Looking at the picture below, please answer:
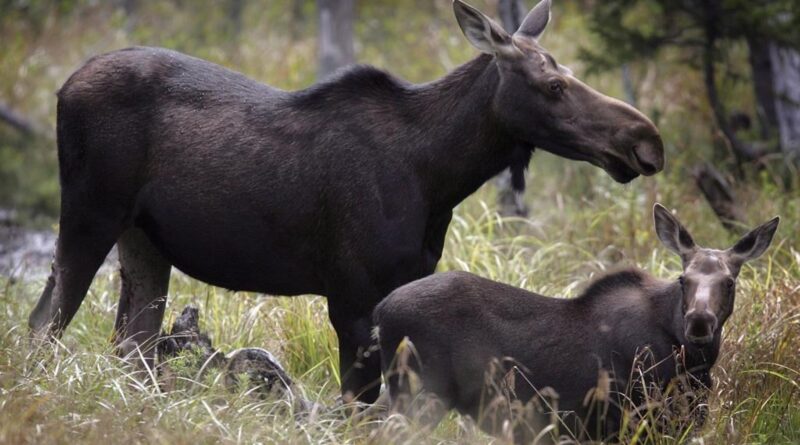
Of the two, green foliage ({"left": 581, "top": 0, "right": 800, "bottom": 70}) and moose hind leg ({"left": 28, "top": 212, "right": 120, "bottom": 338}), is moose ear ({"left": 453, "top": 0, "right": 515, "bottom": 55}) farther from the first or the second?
green foliage ({"left": 581, "top": 0, "right": 800, "bottom": 70})

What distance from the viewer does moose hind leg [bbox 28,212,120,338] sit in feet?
20.4

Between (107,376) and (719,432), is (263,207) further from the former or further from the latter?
(719,432)

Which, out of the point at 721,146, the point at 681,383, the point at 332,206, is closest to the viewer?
the point at 681,383

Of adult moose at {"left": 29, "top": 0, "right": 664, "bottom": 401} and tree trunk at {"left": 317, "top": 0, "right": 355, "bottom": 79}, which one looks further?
tree trunk at {"left": 317, "top": 0, "right": 355, "bottom": 79}

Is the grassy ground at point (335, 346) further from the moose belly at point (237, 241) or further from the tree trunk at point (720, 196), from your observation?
the moose belly at point (237, 241)

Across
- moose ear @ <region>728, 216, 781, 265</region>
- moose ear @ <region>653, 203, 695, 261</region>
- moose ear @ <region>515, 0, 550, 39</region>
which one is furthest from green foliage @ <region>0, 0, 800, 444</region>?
moose ear @ <region>515, 0, 550, 39</region>

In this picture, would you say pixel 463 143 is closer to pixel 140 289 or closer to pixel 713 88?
pixel 140 289

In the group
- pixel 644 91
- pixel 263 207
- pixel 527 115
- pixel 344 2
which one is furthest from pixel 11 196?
pixel 527 115

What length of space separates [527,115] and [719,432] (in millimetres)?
1699

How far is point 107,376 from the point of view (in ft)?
18.5

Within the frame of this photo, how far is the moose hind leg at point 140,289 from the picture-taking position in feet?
21.7

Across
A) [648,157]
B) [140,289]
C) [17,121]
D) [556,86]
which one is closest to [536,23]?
[556,86]

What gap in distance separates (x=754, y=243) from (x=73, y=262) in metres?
3.31

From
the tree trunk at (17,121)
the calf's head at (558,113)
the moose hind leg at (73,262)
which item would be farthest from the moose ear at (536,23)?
the tree trunk at (17,121)
